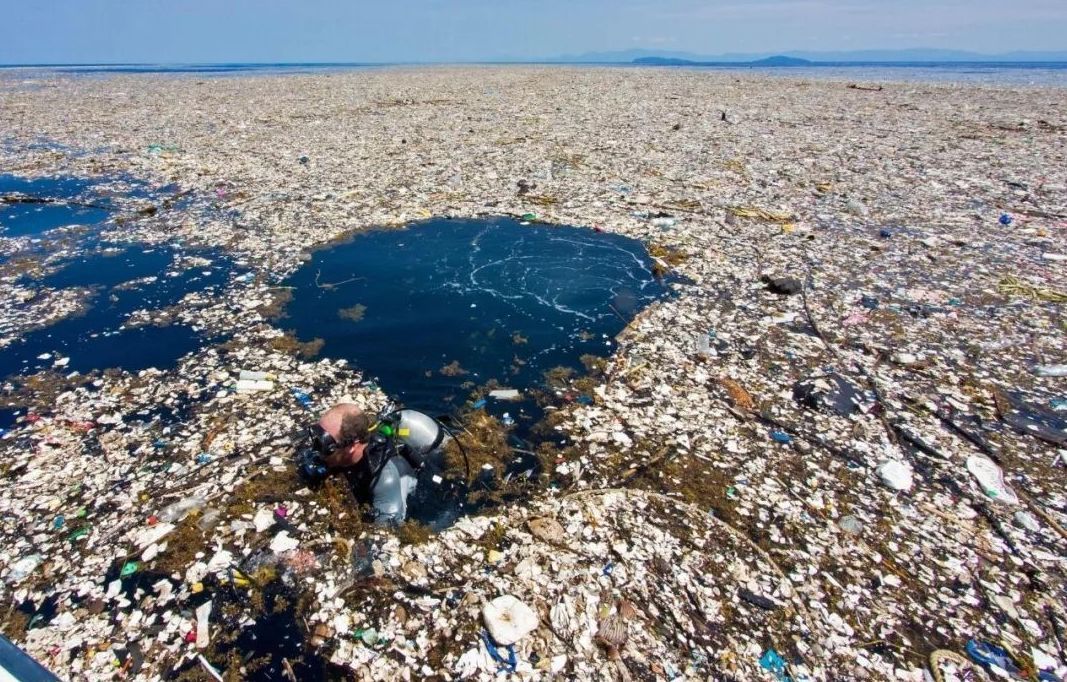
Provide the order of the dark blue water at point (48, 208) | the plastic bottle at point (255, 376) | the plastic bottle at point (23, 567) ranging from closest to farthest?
the plastic bottle at point (23, 567)
the plastic bottle at point (255, 376)
the dark blue water at point (48, 208)

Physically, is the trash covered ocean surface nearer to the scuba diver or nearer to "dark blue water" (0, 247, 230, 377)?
"dark blue water" (0, 247, 230, 377)

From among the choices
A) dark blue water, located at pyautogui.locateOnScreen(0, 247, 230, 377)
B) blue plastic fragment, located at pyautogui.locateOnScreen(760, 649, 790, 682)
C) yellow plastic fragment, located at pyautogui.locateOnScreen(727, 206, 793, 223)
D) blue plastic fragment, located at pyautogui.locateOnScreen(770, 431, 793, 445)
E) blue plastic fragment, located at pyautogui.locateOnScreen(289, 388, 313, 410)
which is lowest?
blue plastic fragment, located at pyautogui.locateOnScreen(760, 649, 790, 682)

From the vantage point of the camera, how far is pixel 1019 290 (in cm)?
838

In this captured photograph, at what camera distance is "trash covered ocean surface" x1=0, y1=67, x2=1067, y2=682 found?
365 centimetres

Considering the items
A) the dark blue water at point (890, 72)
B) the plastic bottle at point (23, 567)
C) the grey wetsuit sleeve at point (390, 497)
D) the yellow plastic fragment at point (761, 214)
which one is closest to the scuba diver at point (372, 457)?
the grey wetsuit sleeve at point (390, 497)

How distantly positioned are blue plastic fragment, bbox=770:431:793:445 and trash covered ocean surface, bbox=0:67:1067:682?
0.14 ft

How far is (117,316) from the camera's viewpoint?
7.80 metres

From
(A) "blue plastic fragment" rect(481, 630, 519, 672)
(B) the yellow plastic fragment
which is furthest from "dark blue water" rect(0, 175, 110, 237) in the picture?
(B) the yellow plastic fragment

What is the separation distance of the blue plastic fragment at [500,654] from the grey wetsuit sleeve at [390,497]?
1.31 meters

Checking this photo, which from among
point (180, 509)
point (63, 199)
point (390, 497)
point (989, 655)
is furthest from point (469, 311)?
point (63, 199)

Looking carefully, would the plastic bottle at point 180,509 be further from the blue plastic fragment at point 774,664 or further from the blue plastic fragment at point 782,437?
the blue plastic fragment at point 782,437

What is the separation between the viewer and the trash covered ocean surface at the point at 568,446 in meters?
3.65

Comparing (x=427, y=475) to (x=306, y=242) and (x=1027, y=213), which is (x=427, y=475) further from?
(x=1027, y=213)

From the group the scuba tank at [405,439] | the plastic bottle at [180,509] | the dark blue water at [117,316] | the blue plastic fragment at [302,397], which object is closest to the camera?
the plastic bottle at [180,509]
